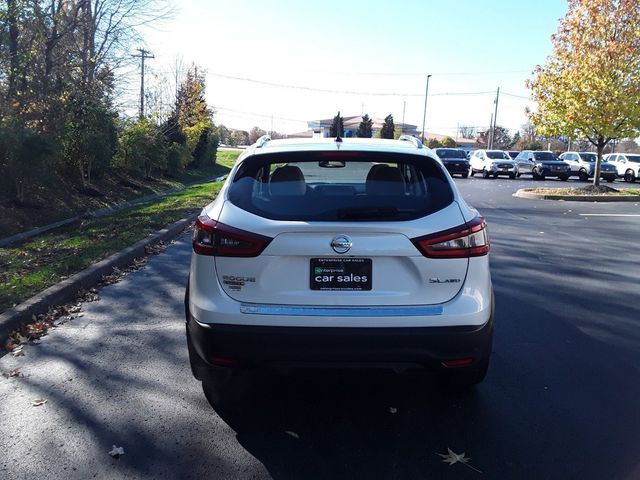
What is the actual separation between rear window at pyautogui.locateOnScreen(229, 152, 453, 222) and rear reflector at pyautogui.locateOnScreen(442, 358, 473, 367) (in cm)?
86

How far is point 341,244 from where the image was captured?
330 cm

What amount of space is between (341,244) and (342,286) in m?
0.24

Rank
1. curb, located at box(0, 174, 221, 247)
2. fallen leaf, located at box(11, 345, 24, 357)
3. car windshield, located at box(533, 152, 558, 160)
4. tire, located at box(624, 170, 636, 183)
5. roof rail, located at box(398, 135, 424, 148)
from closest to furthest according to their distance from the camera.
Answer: roof rail, located at box(398, 135, 424, 148) → fallen leaf, located at box(11, 345, 24, 357) → curb, located at box(0, 174, 221, 247) → tire, located at box(624, 170, 636, 183) → car windshield, located at box(533, 152, 558, 160)

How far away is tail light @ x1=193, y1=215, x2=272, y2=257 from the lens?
10.9 ft

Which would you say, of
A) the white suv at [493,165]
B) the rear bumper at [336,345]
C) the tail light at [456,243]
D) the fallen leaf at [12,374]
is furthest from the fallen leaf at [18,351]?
the white suv at [493,165]

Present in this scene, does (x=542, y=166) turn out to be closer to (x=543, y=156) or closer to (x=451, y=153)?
(x=543, y=156)

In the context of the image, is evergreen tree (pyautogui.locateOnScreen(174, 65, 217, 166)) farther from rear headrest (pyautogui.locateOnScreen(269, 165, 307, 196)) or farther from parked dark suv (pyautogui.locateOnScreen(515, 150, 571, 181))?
rear headrest (pyautogui.locateOnScreen(269, 165, 307, 196))

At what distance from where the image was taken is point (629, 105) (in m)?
19.9

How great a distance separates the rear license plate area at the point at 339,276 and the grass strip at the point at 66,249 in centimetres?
363

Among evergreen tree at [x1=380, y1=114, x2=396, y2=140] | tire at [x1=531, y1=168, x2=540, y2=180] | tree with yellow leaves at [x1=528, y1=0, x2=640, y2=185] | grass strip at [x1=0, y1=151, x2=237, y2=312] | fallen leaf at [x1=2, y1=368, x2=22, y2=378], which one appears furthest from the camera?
evergreen tree at [x1=380, y1=114, x2=396, y2=140]

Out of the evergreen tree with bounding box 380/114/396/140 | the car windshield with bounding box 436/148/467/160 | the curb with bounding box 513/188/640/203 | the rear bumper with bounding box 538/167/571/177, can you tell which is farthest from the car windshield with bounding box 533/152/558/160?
the evergreen tree with bounding box 380/114/396/140

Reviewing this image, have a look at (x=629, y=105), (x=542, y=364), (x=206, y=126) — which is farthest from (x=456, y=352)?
(x=206, y=126)

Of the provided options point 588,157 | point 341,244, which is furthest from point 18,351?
point 588,157

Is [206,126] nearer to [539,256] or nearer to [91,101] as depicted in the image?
[91,101]
